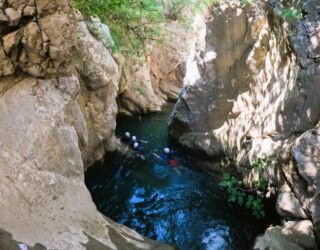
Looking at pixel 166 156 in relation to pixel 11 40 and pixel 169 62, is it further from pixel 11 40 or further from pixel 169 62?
pixel 169 62

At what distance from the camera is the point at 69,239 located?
4770mm

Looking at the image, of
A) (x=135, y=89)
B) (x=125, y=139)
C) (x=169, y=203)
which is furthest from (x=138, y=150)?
(x=135, y=89)

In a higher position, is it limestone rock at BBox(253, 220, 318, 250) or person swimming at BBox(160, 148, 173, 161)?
person swimming at BBox(160, 148, 173, 161)

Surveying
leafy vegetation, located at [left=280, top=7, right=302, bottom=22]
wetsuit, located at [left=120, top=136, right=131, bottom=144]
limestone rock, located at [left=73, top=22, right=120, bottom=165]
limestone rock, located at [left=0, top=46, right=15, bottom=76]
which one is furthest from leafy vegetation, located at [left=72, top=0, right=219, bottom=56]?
wetsuit, located at [left=120, top=136, right=131, bottom=144]

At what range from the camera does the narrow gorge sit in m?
5.23

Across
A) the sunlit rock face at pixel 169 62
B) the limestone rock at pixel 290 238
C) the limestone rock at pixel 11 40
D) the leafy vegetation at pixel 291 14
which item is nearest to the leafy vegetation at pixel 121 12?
the limestone rock at pixel 11 40

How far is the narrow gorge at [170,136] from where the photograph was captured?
17.2ft

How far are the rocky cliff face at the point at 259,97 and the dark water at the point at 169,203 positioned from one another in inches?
43.3

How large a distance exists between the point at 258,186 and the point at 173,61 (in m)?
16.3

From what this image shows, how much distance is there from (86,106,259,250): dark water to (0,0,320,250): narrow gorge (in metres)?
0.04

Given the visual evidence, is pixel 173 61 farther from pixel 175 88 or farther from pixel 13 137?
pixel 13 137

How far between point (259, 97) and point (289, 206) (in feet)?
11.5

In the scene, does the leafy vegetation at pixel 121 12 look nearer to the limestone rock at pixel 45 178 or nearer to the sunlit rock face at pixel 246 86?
the sunlit rock face at pixel 246 86

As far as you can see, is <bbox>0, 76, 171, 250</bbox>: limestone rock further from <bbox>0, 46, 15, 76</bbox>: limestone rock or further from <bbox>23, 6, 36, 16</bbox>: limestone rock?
<bbox>23, 6, 36, 16</bbox>: limestone rock
